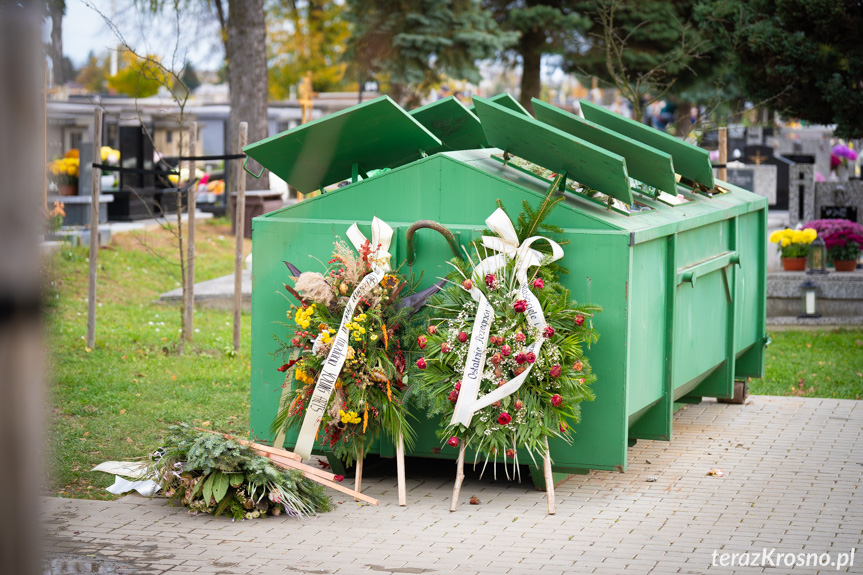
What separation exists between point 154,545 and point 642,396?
2565mm

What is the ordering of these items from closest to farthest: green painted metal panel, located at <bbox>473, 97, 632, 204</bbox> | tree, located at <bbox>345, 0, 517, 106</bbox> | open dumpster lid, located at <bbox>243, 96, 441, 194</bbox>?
green painted metal panel, located at <bbox>473, 97, 632, 204</bbox>, open dumpster lid, located at <bbox>243, 96, 441, 194</bbox>, tree, located at <bbox>345, 0, 517, 106</bbox>

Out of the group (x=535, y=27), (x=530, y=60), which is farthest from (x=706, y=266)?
(x=530, y=60)

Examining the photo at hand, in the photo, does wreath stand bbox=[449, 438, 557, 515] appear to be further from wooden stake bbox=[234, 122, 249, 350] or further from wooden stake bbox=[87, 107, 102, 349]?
wooden stake bbox=[87, 107, 102, 349]

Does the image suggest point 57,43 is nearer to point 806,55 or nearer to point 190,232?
point 190,232

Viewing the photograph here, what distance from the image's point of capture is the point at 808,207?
14648 mm

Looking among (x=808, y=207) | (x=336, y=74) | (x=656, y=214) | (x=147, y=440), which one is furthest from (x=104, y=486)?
(x=336, y=74)

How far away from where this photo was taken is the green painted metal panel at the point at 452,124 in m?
6.63

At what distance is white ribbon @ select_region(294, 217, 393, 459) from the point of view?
17.0ft

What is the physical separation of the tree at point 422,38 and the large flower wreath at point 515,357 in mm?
18700

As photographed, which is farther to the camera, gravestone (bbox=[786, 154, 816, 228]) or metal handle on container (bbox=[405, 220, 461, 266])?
gravestone (bbox=[786, 154, 816, 228])

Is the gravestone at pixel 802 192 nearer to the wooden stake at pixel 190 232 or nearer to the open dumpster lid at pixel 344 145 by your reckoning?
the wooden stake at pixel 190 232

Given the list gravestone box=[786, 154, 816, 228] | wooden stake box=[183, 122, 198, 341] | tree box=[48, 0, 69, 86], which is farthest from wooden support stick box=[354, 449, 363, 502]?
gravestone box=[786, 154, 816, 228]

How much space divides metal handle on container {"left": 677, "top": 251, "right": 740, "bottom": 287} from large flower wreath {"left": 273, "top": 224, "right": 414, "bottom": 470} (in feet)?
5.43

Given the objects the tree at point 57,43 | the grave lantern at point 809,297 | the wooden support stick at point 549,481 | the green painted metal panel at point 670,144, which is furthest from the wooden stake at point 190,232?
the tree at point 57,43
